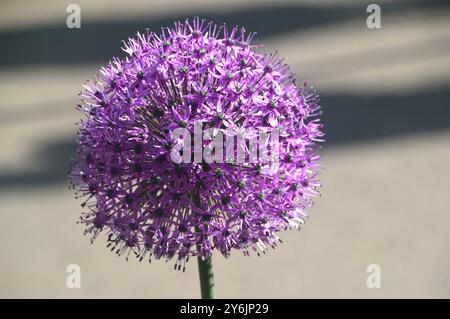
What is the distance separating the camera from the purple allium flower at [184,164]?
4.49ft

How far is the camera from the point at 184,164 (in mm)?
1349

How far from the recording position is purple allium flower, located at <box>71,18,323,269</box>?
1369 millimetres

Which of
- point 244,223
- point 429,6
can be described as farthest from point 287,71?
point 429,6

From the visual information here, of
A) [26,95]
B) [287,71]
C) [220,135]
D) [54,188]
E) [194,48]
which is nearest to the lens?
[220,135]

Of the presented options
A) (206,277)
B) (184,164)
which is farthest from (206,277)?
(184,164)

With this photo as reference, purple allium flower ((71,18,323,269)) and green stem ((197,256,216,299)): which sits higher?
purple allium flower ((71,18,323,269))

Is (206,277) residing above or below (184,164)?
below

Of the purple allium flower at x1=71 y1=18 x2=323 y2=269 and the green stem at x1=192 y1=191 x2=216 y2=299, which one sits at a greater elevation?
the purple allium flower at x1=71 y1=18 x2=323 y2=269

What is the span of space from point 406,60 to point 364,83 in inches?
18.4

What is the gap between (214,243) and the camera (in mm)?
1408

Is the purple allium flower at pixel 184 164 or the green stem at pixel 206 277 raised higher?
the purple allium flower at pixel 184 164

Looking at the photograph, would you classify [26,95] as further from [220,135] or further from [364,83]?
[220,135]

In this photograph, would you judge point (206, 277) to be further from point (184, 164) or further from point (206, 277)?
point (184, 164)

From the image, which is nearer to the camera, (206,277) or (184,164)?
(184,164)
